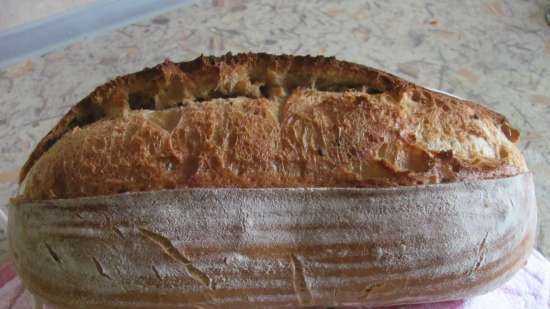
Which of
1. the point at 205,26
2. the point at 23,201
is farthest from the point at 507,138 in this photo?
the point at 205,26

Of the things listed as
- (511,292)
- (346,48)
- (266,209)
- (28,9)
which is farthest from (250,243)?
(28,9)

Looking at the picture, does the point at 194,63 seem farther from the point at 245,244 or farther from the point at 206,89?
the point at 245,244

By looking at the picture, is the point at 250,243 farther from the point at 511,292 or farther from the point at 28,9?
the point at 28,9

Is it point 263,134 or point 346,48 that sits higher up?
point 263,134

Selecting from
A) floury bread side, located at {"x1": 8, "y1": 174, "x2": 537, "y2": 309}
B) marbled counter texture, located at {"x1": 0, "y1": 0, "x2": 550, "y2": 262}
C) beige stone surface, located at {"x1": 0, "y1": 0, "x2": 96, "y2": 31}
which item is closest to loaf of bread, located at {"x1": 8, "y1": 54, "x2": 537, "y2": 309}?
floury bread side, located at {"x1": 8, "y1": 174, "x2": 537, "y2": 309}

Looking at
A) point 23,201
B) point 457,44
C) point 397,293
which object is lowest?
point 457,44
